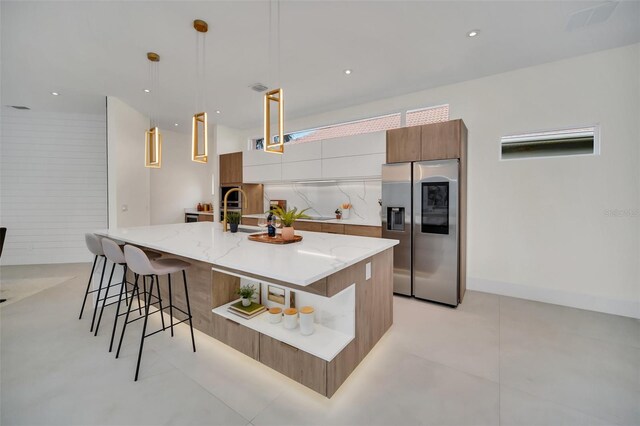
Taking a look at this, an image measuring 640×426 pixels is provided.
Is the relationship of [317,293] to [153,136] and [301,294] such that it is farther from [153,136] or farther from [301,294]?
[153,136]

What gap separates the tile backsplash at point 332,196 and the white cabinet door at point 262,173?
0.39 m

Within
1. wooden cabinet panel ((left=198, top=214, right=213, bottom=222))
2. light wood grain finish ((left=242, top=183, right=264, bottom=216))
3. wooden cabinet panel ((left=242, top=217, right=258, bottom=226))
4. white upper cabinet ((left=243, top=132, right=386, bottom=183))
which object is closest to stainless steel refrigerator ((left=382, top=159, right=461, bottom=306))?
white upper cabinet ((left=243, top=132, right=386, bottom=183))

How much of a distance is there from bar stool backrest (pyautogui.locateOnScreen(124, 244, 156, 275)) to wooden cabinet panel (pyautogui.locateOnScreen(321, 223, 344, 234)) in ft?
8.51

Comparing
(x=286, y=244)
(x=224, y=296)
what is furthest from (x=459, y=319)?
(x=224, y=296)

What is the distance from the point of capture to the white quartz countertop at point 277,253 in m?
1.43

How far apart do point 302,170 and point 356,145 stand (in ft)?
3.70

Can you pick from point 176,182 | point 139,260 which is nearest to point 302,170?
point 139,260

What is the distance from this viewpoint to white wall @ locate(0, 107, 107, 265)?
5078 mm

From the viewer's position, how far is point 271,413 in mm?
1616

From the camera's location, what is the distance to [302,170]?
4.79 meters

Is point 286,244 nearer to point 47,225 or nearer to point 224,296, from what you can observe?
point 224,296

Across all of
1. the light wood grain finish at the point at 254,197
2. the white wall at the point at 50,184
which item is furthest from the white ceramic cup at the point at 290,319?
the white wall at the point at 50,184

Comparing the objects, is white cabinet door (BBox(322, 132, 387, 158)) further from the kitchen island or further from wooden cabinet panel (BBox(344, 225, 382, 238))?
the kitchen island

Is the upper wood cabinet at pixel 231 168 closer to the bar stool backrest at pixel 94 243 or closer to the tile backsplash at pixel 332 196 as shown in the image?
the tile backsplash at pixel 332 196
